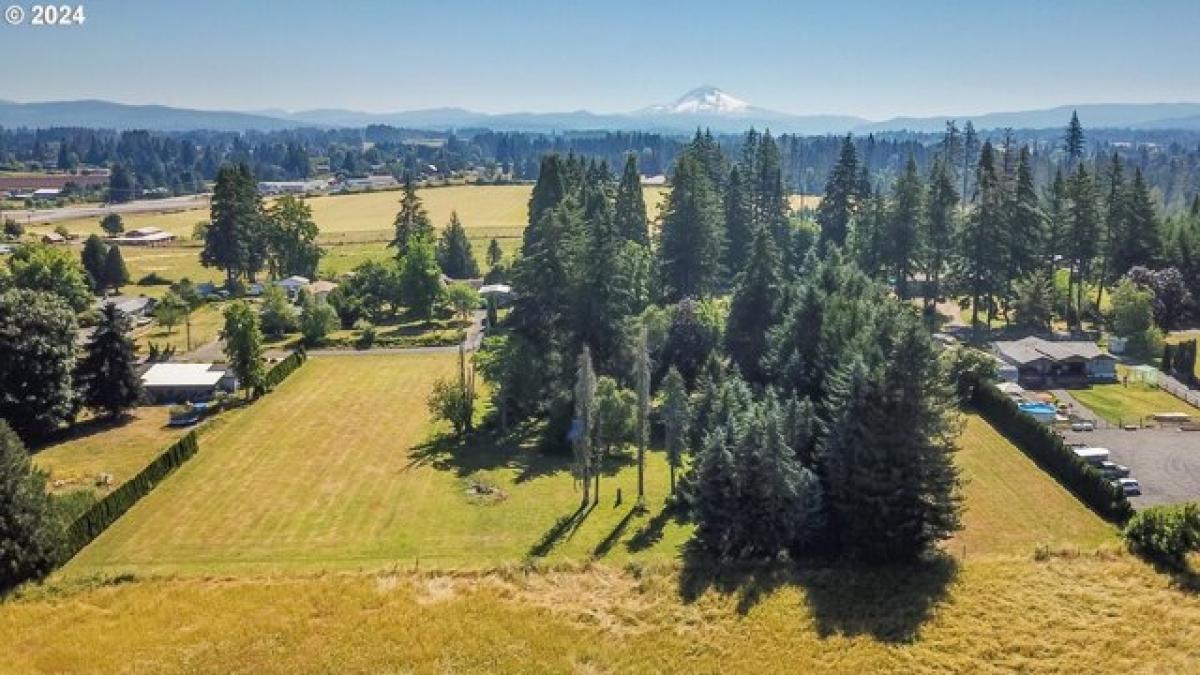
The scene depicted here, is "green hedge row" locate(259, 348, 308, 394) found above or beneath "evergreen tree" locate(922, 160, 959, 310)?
beneath

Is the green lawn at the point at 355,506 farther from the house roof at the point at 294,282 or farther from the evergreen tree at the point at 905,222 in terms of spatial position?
the evergreen tree at the point at 905,222

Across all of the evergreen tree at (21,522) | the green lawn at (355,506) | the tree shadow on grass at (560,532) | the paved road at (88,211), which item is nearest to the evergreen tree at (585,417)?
the tree shadow on grass at (560,532)

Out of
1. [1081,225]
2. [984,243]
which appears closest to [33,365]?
[984,243]

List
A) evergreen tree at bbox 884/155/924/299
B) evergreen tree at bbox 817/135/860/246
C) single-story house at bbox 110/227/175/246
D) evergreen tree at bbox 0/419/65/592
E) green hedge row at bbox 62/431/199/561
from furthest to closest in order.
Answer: single-story house at bbox 110/227/175/246 < evergreen tree at bbox 817/135/860/246 < evergreen tree at bbox 884/155/924/299 < green hedge row at bbox 62/431/199/561 < evergreen tree at bbox 0/419/65/592

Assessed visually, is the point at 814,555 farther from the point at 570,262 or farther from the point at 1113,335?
the point at 1113,335

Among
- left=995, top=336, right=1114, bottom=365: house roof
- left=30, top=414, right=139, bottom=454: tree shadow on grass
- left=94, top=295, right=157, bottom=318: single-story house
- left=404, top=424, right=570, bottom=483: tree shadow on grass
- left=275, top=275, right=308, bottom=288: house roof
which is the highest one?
left=275, top=275, right=308, bottom=288: house roof

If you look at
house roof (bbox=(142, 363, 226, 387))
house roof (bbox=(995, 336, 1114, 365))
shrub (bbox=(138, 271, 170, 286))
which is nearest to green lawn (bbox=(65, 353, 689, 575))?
house roof (bbox=(142, 363, 226, 387))

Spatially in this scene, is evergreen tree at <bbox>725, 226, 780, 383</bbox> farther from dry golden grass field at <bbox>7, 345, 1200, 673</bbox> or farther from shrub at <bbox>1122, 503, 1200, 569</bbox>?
shrub at <bbox>1122, 503, 1200, 569</bbox>
